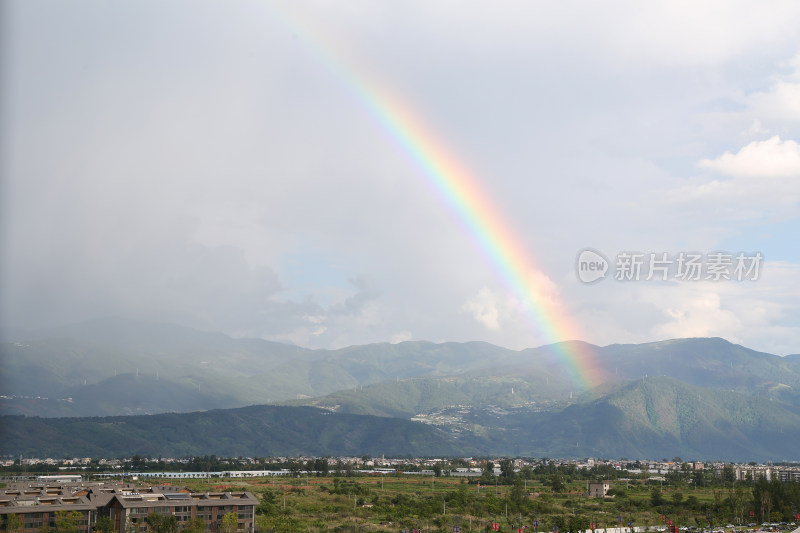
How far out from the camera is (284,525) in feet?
229

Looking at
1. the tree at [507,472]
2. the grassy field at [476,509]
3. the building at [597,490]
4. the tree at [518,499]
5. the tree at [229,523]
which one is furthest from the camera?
the tree at [507,472]

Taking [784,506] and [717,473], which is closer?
[784,506]

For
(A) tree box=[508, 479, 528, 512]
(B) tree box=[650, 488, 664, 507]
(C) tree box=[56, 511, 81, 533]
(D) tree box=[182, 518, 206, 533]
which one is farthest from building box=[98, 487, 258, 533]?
(B) tree box=[650, 488, 664, 507]

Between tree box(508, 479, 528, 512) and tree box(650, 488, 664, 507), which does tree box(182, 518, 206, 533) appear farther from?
tree box(650, 488, 664, 507)

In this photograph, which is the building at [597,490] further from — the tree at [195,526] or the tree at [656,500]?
the tree at [195,526]

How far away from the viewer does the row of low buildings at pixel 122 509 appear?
61500mm

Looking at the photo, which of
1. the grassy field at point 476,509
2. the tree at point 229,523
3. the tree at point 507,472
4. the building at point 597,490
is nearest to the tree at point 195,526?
the tree at point 229,523

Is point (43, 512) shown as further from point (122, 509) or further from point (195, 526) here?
point (195, 526)

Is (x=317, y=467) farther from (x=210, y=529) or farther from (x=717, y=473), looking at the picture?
(x=210, y=529)

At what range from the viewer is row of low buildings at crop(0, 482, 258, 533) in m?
61.5

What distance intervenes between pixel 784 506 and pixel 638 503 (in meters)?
18.1

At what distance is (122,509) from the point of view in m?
63.6

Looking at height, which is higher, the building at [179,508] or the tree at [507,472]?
the building at [179,508]

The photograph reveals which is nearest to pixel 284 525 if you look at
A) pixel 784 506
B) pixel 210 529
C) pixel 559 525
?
pixel 210 529
